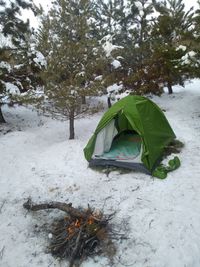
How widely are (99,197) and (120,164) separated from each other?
4.48 ft

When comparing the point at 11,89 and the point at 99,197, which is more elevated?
the point at 11,89

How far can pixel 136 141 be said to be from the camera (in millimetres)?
8633

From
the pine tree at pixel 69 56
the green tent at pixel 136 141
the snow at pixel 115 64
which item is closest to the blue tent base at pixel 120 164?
the green tent at pixel 136 141

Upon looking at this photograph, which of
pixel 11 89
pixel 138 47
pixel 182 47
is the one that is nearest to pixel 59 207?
→ pixel 11 89

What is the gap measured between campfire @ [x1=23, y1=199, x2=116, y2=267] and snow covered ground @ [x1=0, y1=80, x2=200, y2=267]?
176 millimetres

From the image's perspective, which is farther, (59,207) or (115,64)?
(115,64)

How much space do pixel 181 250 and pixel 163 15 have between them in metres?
13.0

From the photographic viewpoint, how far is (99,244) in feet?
15.6

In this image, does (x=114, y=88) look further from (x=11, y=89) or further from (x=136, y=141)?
(x=11, y=89)

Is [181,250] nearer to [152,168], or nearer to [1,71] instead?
[152,168]

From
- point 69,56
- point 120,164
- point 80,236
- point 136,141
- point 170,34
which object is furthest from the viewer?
point 170,34

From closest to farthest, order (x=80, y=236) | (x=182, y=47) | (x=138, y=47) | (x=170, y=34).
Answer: (x=80, y=236) < (x=182, y=47) < (x=170, y=34) < (x=138, y=47)

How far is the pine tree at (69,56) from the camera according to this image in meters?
8.56

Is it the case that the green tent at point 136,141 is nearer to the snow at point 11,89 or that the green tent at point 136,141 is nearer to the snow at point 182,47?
the snow at point 11,89
